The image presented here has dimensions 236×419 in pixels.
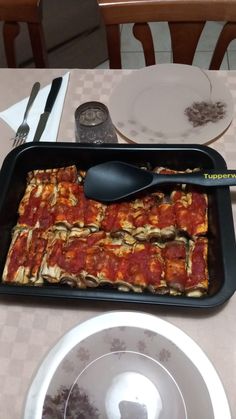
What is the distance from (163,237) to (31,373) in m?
0.34

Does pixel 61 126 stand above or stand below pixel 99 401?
above

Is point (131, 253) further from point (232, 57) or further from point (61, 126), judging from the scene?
point (232, 57)

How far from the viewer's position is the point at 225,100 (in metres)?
1.08

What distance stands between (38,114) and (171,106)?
32cm

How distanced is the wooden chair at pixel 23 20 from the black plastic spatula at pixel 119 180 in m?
0.55

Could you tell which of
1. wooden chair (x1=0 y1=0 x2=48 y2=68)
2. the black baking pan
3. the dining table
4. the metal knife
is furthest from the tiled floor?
the dining table

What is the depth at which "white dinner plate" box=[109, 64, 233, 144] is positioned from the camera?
1052mm

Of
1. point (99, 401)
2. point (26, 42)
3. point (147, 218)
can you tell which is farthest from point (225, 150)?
point (26, 42)

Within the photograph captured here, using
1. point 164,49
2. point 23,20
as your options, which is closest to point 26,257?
point 23,20

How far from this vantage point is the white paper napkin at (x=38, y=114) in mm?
1088

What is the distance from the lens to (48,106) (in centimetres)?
112

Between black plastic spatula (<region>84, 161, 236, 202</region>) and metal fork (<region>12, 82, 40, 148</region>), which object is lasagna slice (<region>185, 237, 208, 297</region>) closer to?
black plastic spatula (<region>84, 161, 236, 202</region>)

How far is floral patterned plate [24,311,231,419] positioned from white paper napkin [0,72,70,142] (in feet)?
1.70

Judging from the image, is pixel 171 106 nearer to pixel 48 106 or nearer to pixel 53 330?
pixel 48 106
